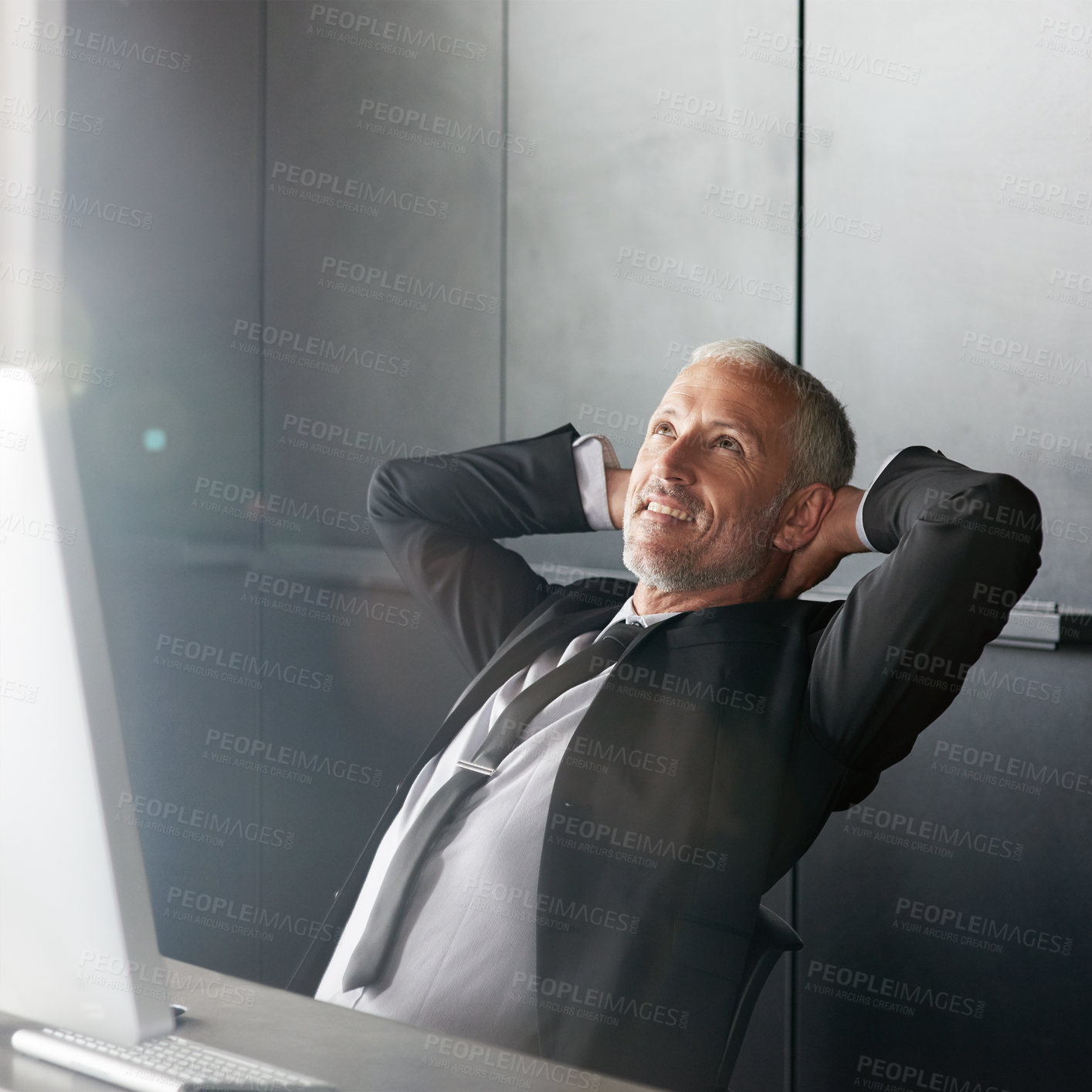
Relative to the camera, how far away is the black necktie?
1450 millimetres

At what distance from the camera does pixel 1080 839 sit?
2031 mm

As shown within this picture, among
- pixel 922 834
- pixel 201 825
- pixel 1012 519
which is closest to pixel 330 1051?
pixel 1012 519

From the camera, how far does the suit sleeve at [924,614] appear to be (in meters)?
1.33

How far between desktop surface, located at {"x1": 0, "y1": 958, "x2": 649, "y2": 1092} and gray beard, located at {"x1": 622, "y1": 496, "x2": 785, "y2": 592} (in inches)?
37.8

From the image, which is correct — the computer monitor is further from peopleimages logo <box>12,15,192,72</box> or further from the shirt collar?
peopleimages logo <box>12,15,192,72</box>

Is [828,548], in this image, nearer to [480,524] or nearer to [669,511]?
[669,511]

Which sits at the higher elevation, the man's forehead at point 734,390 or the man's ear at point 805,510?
the man's forehead at point 734,390

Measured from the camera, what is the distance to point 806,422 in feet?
5.76

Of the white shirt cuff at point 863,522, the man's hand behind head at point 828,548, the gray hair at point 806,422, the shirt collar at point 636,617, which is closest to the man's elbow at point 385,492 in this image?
the shirt collar at point 636,617

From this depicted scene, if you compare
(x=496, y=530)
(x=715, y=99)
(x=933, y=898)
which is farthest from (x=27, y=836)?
(x=715, y=99)

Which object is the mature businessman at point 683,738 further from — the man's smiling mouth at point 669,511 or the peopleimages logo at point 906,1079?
the peopleimages logo at point 906,1079

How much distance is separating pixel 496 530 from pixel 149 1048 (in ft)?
4.26

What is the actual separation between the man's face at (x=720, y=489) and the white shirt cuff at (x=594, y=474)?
17 centimetres

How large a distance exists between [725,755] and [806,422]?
61 cm
